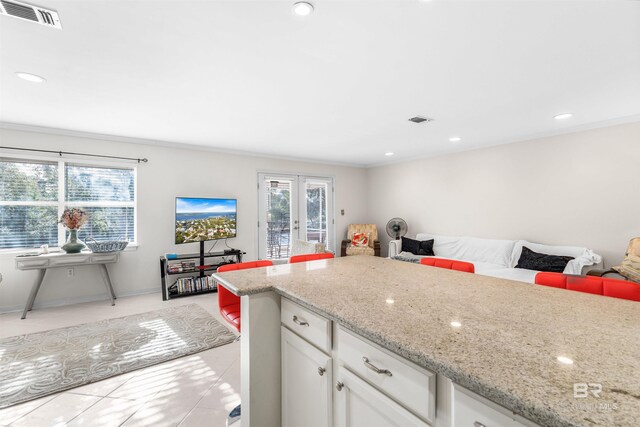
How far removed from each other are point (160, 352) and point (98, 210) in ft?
8.75

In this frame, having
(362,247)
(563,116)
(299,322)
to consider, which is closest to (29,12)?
(299,322)

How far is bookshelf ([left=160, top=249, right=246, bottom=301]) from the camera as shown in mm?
4307

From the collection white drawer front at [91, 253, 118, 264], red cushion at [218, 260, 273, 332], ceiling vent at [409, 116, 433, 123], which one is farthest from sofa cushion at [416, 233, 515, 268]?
white drawer front at [91, 253, 118, 264]

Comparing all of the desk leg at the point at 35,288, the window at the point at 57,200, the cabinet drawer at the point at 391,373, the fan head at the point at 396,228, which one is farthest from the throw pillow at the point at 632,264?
the desk leg at the point at 35,288

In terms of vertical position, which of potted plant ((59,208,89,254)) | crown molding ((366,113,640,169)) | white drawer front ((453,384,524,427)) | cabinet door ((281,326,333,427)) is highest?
crown molding ((366,113,640,169))

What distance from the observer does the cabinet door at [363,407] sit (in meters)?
0.92

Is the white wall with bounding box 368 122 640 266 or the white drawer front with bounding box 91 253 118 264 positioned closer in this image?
the white wall with bounding box 368 122 640 266

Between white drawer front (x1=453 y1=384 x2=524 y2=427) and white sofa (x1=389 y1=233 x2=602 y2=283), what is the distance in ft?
11.5

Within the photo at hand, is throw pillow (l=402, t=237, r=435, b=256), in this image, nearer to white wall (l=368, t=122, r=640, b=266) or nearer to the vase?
white wall (l=368, t=122, r=640, b=266)

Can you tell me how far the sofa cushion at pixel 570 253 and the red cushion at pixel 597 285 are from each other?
238 cm

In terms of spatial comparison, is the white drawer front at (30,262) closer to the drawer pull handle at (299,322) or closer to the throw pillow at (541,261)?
the drawer pull handle at (299,322)

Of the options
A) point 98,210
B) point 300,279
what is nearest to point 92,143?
point 98,210

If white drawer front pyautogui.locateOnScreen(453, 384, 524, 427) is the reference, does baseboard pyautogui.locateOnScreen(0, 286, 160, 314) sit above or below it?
below

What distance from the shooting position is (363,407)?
3.47 feet
